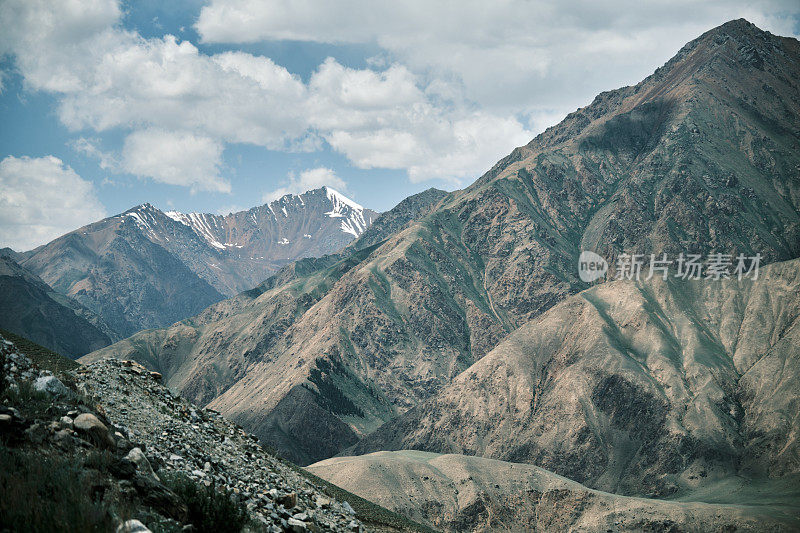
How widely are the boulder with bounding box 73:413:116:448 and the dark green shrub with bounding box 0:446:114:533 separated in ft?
6.24

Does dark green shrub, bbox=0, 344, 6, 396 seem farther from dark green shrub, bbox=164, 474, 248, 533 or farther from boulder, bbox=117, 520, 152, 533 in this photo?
boulder, bbox=117, 520, 152, 533

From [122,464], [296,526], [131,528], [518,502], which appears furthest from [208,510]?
[518,502]

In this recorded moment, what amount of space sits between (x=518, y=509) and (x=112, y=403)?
135609 mm

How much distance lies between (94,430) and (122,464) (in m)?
1.72

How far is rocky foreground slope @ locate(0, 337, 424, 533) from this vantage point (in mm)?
12266

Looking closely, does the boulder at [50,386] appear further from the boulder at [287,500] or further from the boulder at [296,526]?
the boulder at [296,526]

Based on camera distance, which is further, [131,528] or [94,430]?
[94,430]

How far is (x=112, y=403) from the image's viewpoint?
76.4 feet

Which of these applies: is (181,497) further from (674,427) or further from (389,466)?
(674,427)

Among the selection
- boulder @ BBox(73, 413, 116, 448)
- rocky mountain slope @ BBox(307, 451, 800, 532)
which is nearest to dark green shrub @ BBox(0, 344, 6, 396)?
boulder @ BBox(73, 413, 116, 448)

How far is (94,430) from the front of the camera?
16.0 meters

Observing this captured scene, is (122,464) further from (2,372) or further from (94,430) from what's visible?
(2,372)

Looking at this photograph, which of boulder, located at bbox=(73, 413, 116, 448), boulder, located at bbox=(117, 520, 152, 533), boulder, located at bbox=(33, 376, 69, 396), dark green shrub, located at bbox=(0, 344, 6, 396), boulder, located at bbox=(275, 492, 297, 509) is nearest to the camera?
boulder, located at bbox=(117, 520, 152, 533)

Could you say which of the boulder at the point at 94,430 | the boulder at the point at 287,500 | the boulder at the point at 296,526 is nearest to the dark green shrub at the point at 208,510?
the boulder at the point at 94,430
